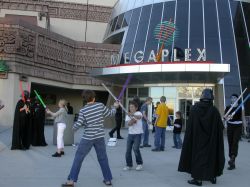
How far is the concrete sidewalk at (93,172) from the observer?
7078mm

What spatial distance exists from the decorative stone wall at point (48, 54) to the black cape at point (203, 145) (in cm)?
1891

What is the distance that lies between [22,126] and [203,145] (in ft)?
20.2

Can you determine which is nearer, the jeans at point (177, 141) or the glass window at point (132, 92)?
the jeans at point (177, 141)

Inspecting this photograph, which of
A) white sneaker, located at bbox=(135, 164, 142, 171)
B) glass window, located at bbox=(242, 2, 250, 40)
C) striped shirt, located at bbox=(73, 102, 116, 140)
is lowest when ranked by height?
white sneaker, located at bbox=(135, 164, 142, 171)

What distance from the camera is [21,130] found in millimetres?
11359

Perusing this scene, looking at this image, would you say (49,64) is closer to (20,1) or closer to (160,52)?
(160,52)

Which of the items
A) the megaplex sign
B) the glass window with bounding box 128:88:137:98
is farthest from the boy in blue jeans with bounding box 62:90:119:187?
the glass window with bounding box 128:88:137:98

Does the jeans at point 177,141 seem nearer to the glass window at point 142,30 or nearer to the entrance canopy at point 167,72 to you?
the entrance canopy at point 167,72

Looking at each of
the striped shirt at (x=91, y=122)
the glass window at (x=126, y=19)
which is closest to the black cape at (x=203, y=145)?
the striped shirt at (x=91, y=122)

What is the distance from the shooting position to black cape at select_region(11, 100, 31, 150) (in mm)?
11234

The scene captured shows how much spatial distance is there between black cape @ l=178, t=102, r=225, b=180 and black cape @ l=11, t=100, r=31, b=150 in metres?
5.71

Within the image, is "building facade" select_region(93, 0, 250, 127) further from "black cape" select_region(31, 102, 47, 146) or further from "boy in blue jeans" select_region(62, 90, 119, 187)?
"boy in blue jeans" select_region(62, 90, 119, 187)

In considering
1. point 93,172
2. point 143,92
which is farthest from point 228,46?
point 93,172

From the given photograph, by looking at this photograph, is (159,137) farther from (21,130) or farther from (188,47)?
(188,47)
